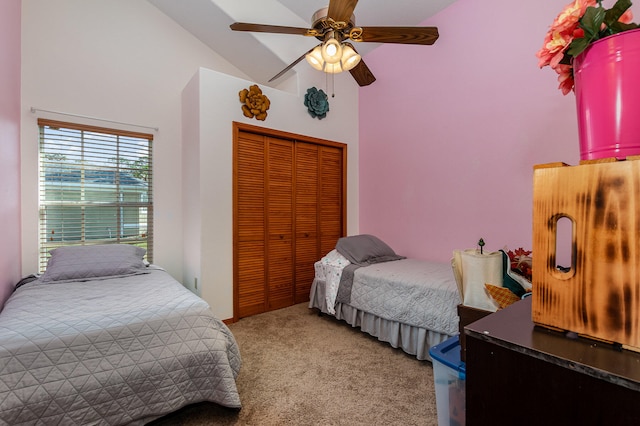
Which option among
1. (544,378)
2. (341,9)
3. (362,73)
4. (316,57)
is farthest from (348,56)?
(544,378)

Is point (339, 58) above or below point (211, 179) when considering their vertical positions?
above

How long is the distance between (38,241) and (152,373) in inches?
82.8

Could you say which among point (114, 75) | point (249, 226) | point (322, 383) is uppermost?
point (114, 75)

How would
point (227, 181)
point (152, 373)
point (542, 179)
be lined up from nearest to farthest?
point (542, 179) → point (152, 373) → point (227, 181)

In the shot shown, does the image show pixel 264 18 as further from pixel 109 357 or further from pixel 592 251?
pixel 592 251

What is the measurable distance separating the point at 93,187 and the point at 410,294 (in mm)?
3025

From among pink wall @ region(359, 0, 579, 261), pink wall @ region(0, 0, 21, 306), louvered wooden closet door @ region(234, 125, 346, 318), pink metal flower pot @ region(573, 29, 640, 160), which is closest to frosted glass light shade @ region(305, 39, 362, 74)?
louvered wooden closet door @ region(234, 125, 346, 318)

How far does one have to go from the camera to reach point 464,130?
2.97 meters

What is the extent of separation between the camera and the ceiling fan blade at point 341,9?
180 cm

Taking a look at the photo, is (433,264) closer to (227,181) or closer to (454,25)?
(227,181)

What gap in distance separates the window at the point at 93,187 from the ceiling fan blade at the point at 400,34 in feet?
7.83

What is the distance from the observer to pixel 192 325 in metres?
1.61

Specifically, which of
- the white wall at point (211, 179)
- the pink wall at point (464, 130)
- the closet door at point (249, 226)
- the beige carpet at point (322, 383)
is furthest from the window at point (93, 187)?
the pink wall at point (464, 130)

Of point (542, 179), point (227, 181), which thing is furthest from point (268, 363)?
point (542, 179)
